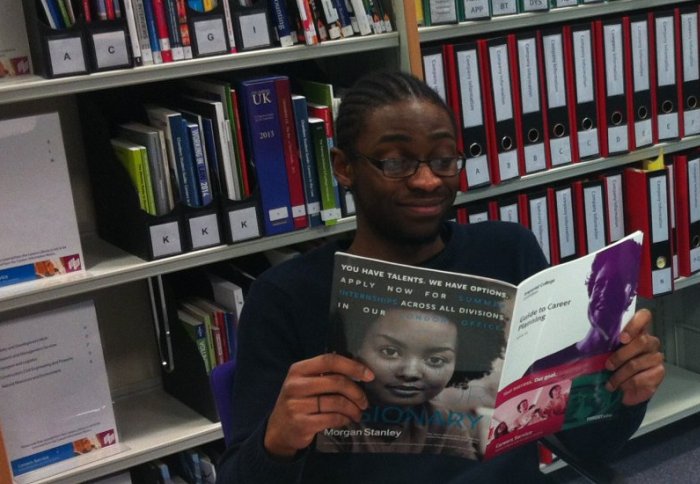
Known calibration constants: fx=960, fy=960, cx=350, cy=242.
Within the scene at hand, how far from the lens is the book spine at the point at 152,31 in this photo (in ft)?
5.94

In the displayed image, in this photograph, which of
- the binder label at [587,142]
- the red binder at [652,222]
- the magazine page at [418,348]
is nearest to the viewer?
the magazine page at [418,348]

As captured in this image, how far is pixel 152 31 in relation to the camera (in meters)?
1.82

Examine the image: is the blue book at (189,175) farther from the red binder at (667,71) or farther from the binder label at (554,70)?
the red binder at (667,71)

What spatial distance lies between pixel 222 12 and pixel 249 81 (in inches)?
5.6

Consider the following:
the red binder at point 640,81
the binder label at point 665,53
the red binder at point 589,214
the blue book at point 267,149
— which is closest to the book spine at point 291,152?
the blue book at point 267,149

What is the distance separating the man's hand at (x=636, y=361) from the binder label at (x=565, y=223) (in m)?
1.19

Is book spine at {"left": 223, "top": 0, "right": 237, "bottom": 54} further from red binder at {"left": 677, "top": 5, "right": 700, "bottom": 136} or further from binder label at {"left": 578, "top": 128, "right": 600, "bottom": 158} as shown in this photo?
red binder at {"left": 677, "top": 5, "right": 700, "bottom": 136}

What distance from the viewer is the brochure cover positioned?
5.99 feet

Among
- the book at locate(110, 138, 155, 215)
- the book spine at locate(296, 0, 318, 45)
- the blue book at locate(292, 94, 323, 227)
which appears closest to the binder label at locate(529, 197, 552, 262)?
the blue book at locate(292, 94, 323, 227)

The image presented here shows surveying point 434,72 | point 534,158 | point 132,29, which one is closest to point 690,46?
point 534,158

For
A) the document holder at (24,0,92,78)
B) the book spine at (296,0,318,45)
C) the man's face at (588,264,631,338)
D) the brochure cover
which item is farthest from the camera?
the book spine at (296,0,318,45)

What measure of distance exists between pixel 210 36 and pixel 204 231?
0.38m

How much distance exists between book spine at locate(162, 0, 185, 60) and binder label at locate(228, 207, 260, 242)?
0.33 meters

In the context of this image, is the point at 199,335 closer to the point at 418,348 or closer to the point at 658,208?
the point at 418,348
